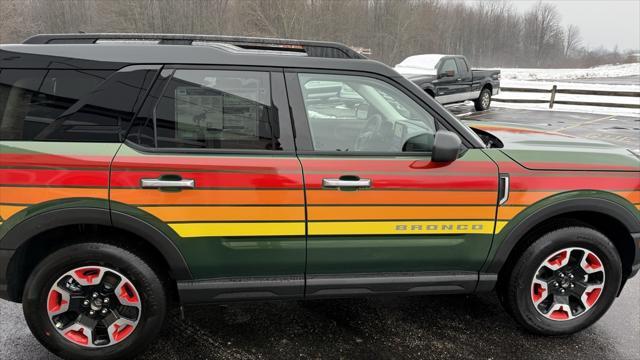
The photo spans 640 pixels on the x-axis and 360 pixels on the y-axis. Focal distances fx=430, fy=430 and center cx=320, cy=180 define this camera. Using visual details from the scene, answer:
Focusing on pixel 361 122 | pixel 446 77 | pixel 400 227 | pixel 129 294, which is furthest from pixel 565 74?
pixel 129 294

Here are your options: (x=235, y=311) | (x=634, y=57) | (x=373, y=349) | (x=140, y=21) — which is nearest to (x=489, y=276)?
(x=373, y=349)

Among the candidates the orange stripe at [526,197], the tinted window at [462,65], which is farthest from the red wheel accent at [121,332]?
the tinted window at [462,65]

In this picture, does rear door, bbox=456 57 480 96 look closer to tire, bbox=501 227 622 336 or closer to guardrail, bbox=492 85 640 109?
guardrail, bbox=492 85 640 109

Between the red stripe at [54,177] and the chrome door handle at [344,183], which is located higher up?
the red stripe at [54,177]

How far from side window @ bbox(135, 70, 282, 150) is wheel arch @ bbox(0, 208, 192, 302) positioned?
462 millimetres

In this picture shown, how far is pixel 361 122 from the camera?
2.92 m

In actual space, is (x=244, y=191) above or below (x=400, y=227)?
above

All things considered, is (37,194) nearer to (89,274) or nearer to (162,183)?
(89,274)

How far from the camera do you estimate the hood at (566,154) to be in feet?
8.87

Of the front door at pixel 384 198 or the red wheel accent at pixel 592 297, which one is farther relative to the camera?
the red wheel accent at pixel 592 297

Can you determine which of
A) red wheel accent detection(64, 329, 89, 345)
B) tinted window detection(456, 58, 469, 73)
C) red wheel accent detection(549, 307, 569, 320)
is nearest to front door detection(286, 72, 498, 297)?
red wheel accent detection(549, 307, 569, 320)

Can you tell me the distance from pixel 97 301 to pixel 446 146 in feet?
7.31

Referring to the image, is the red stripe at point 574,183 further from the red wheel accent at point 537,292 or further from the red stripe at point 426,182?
the red wheel accent at point 537,292

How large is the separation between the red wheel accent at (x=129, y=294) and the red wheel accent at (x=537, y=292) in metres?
2.54
